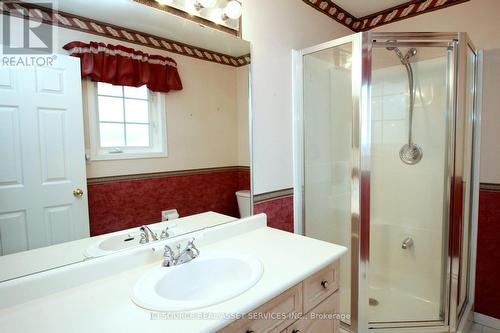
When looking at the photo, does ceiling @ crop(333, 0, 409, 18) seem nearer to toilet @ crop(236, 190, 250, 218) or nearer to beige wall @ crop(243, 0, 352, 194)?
beige wall @ crop(243, 0, 352, 194)

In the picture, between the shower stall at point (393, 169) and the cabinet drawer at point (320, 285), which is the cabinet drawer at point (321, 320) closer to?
the cabinet drawer at point (320, 285)

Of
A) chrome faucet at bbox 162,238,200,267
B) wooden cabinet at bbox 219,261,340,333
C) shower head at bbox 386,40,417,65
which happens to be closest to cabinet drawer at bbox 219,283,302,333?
wooden cabinet at bbox 219,261,340,333

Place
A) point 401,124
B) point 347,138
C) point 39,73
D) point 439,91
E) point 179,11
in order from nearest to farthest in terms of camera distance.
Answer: point 39,73, point 179,11, point 347,138, point 439,91, point 401,124

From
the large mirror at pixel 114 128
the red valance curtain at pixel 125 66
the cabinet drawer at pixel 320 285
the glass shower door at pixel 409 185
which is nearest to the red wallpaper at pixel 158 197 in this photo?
the large mirror at pixel 114 128

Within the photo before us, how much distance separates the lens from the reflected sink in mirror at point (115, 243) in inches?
42.4

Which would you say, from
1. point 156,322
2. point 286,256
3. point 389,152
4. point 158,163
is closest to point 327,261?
point 286,256

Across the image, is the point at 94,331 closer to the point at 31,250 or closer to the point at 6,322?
the point at 6,322

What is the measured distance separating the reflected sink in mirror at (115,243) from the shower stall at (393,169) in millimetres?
1068

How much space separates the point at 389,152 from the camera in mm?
2295

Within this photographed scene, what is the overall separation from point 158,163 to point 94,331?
0.67m

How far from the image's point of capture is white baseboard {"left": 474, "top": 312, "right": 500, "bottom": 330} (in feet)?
6.29

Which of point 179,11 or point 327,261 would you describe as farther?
point 179,11

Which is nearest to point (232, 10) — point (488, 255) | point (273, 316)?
point (273, 316)

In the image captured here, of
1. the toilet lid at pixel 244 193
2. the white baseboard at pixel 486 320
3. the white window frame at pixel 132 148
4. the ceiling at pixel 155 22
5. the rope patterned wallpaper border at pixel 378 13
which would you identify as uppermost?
the rope patterned wallpaper border at pixel 378 13
